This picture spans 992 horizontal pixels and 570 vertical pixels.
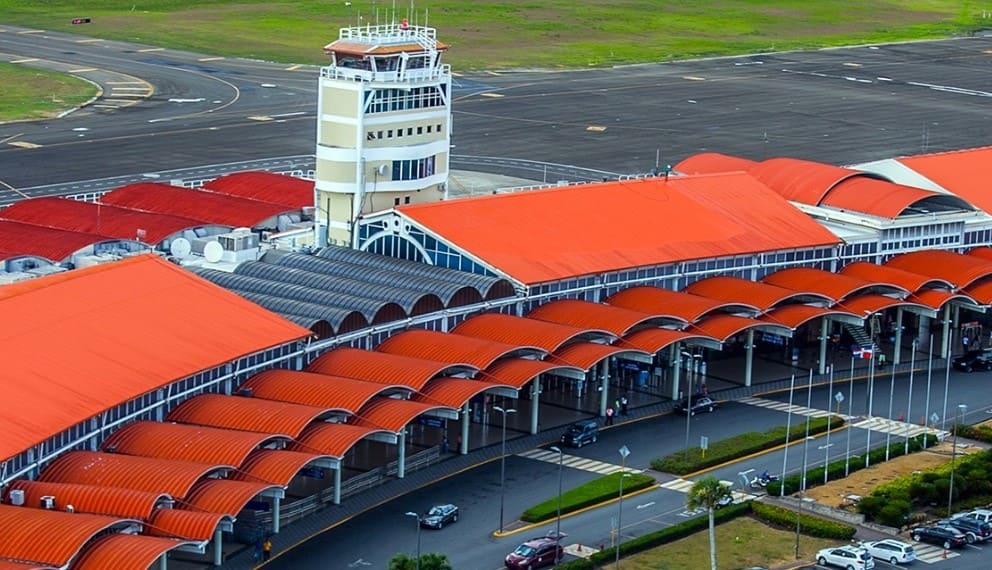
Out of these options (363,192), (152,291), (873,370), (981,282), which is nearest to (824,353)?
(873,370)

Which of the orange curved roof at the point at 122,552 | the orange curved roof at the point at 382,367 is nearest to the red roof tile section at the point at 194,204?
the orange curved roof at the point at 382,367

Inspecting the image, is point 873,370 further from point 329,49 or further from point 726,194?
point 329,49

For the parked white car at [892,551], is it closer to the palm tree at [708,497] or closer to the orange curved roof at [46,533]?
the palm tree at [708,497]

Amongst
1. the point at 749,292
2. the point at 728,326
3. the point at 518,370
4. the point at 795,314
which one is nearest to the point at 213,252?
the point at 518,370

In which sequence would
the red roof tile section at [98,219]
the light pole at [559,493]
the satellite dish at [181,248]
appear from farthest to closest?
the red roof tile section at [98,219] < the satellite dish at [181,248] < the light pole at [559,493]

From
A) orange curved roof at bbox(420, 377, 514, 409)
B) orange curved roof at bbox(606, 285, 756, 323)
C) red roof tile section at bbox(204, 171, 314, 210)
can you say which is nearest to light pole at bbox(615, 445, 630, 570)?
orange curved roof at bbox(420, 377, 514, 409)

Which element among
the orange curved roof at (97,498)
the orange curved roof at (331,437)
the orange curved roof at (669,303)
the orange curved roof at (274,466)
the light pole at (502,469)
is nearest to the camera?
the orange curved roof at (97,498)
